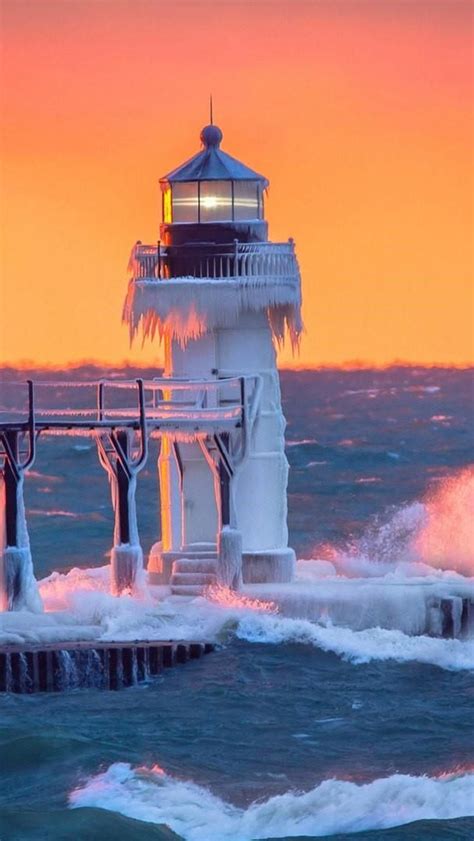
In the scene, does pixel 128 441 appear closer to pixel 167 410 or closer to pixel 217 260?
pixel 167 410

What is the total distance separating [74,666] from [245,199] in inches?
412

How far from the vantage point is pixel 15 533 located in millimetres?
44125

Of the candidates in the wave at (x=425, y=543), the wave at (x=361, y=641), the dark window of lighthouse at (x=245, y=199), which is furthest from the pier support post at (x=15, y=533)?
the wave at (x=425, y=543)

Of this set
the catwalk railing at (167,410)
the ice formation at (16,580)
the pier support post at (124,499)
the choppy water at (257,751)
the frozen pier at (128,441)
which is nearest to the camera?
the choppy water at (257,751)

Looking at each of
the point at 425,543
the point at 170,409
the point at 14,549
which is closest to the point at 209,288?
the point at 170,409

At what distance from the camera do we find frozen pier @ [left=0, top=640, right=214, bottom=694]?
41.4 meters

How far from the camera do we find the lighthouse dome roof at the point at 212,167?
157ft

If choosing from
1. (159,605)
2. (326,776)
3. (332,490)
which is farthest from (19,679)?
(332,490)

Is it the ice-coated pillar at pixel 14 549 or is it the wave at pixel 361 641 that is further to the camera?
the ice-coated pillar at pixel 14 549

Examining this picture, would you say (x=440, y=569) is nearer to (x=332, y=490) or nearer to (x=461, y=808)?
(x=461, y=808)

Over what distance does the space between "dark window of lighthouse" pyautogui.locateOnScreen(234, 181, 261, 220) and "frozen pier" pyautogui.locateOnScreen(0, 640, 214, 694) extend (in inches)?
368

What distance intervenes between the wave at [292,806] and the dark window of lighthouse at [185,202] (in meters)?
14.8

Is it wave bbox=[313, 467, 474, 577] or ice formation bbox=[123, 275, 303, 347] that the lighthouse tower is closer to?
ice formation bbox=[123, 275, 303, 347]

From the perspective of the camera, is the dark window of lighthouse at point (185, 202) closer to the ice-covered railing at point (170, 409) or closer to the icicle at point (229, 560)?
the ice-covered railing at point (170, 409)
